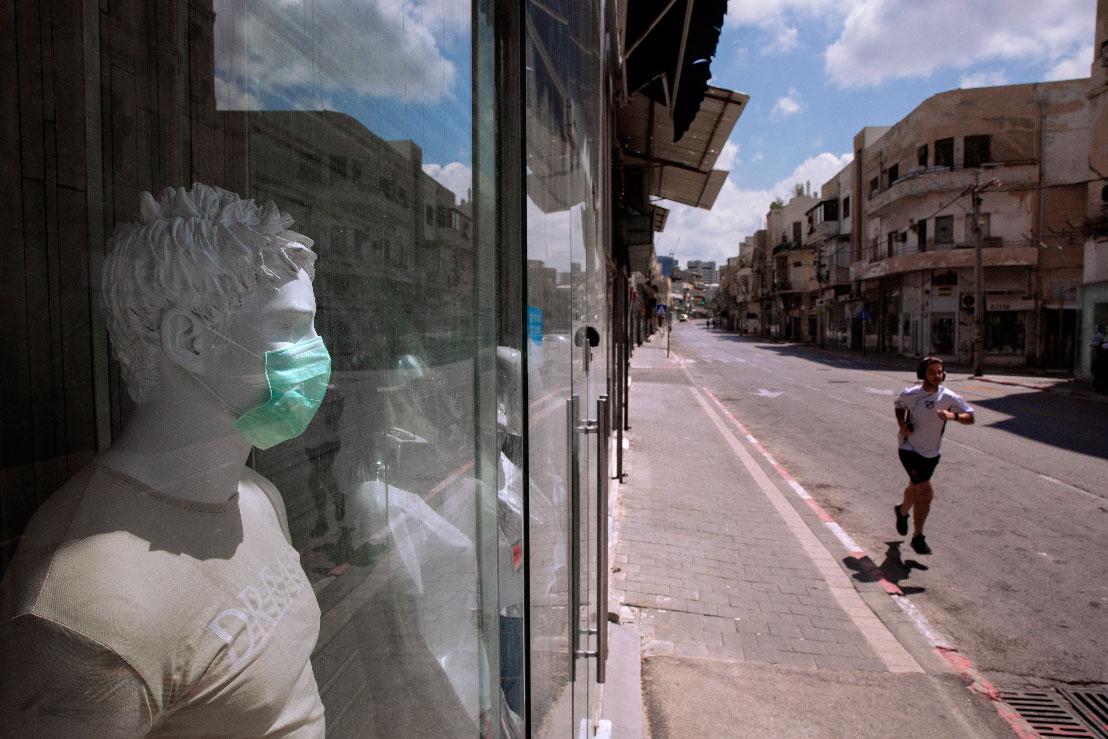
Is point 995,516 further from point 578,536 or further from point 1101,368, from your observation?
point 1101,368

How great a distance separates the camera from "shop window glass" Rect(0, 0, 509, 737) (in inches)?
20.9

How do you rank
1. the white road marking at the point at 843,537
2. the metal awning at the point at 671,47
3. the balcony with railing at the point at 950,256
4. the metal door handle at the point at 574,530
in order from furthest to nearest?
the balcony with railing at the point at 950,256 < the white road marking at the point at 843,537 < the metal awning at the point at 671,47 < the metal door handle at the point at 574,530

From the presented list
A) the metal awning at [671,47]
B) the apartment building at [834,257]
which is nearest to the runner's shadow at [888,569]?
the metal awning at [671,47]

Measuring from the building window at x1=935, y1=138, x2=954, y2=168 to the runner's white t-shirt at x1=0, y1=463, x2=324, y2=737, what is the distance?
125ft

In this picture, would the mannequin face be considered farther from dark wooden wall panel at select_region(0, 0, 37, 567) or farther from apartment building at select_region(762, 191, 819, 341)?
apartment building at select_region(762, 191, 819, 341)

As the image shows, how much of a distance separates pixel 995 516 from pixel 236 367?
25.3 ft

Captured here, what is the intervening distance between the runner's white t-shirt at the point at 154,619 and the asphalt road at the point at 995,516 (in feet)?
13.8

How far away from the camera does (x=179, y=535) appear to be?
0.65m

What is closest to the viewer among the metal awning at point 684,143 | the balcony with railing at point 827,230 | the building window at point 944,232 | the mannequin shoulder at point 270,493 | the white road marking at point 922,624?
the mannequin shoulder at point 270,493

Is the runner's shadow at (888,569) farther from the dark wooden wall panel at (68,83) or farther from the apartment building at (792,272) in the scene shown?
the apartment building at (792,272)

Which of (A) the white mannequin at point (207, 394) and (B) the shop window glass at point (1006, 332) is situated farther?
(B) the shop window glass at point (1006, 332)

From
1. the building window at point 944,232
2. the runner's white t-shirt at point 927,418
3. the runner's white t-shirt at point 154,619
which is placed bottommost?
the runner's white t-shirt at point 927,418

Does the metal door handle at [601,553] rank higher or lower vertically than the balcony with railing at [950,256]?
lower

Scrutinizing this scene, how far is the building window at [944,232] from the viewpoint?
107 feet
